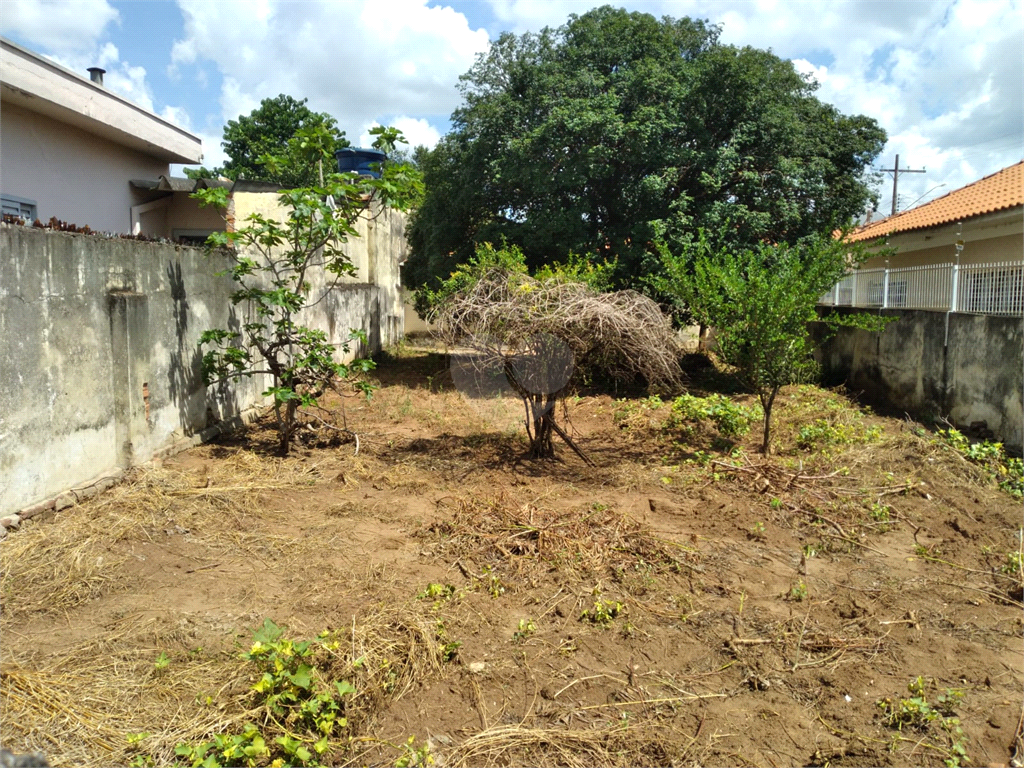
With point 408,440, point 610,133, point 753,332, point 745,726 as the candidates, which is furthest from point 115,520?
point 610,133

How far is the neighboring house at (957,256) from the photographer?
31.2 feet

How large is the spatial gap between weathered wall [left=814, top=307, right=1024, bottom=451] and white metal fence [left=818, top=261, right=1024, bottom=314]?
0.66 feet

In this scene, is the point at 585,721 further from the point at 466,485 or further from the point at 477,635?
the point at 466,485

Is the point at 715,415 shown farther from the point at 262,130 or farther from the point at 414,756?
the point at 262,130

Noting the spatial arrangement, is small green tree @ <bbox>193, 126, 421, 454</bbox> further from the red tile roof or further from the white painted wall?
the red tile roof

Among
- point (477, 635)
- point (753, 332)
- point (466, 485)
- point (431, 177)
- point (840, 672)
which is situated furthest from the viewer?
point (431, 177)

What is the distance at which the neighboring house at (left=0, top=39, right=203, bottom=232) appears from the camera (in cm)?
857

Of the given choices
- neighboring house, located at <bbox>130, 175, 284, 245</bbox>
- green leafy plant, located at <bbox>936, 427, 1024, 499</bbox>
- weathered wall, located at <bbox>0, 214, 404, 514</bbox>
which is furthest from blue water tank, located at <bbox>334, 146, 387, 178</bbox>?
green leafy plant, located at <bbox>936, 427, 1024, 499</bbox>

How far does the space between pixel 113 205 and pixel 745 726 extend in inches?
442

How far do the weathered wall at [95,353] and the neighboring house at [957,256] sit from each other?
7656 mm

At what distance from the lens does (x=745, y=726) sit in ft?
11.4

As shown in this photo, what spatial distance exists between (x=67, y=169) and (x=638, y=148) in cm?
847

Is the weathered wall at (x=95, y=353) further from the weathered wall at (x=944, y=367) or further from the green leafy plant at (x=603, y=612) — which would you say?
the weathered wall at (x=944, y=367)

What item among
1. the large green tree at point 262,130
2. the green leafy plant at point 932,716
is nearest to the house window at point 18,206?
the green leafy plant at point 932,716
